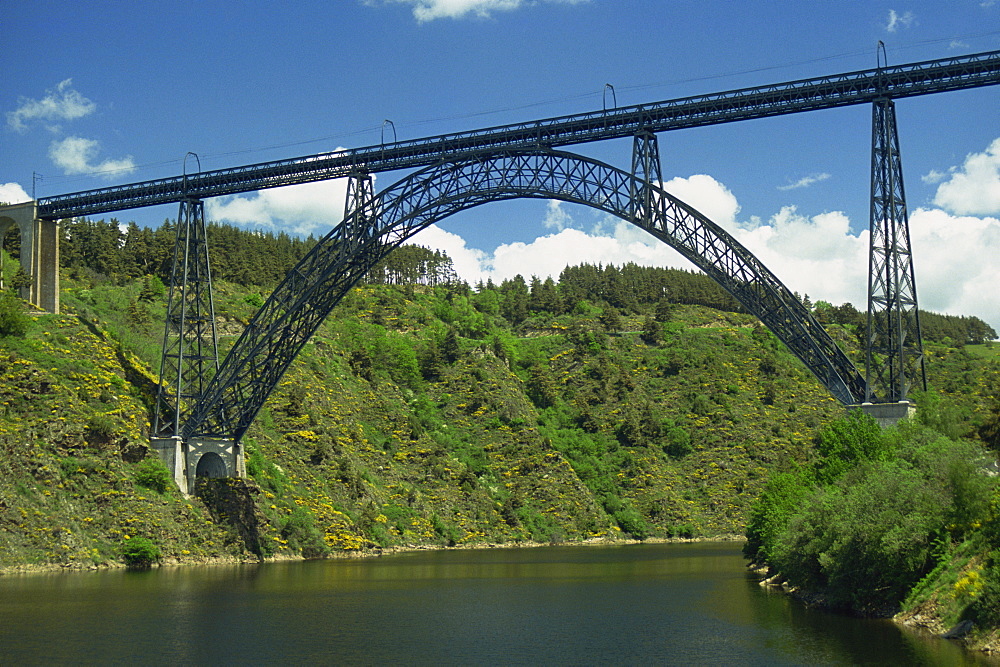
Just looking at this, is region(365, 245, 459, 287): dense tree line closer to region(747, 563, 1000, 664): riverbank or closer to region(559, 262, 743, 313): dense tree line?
region(559, 262, 743, 313): dense tree line

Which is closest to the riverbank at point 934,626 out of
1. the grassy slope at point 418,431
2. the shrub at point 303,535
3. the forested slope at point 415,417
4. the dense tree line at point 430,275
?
the forested slope at point 415,417

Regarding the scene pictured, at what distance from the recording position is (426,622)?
3775 centimetres

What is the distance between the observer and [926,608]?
33.2m

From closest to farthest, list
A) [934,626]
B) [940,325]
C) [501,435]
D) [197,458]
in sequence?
1. [934,626]
2. [197,458]
3. [501,435]
4. [940,325]

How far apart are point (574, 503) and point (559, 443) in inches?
415

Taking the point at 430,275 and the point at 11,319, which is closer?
the point at 11,319

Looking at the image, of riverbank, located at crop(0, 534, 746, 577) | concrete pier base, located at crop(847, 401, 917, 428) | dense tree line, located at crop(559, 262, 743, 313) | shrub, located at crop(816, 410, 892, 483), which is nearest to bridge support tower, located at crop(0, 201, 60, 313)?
riverbank, located at crop(0, 534, 746, 577)

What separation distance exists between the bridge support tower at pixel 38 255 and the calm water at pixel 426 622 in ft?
86.3

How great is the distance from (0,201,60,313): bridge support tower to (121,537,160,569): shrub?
23.0m

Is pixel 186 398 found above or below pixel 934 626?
above

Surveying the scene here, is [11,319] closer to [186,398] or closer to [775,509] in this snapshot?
[186,398]

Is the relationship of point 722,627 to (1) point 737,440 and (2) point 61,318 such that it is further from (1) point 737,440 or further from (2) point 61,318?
(1) point 737,440

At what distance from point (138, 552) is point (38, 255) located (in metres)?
25.9

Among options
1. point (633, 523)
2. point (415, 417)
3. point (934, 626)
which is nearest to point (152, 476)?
point (415, 417)
